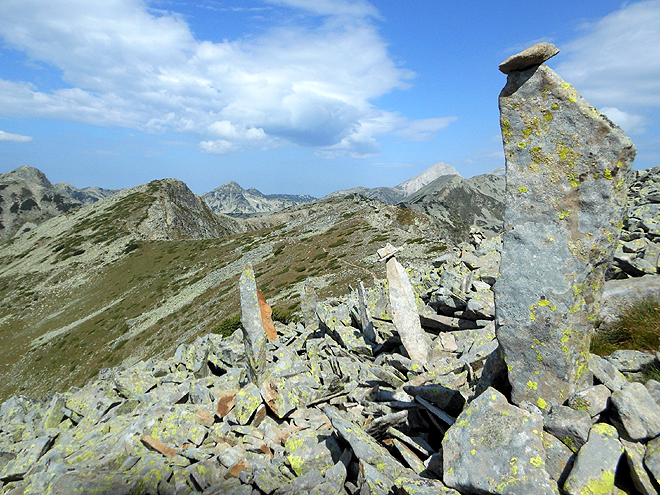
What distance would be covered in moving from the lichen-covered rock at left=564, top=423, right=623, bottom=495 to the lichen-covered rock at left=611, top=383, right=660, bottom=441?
201 millimetres

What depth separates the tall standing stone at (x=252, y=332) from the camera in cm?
1162

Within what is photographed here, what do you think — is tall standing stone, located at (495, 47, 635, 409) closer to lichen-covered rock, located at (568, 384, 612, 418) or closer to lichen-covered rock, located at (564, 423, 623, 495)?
lichen-covered rock, located at (568, 384, 612, 418)

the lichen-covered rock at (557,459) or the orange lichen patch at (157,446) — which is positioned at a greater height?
the lichen-covered rock at (557,459)

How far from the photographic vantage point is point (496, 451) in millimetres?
4320

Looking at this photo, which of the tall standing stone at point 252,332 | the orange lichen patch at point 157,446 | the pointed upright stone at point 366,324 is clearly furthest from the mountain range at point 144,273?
the orange lichen patch at point 157,446

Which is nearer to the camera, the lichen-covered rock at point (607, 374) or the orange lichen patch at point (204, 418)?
the lichen-covered rock at point (607, 374)

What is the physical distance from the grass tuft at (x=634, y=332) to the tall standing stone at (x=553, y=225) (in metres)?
2.01

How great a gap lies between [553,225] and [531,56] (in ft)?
8.41

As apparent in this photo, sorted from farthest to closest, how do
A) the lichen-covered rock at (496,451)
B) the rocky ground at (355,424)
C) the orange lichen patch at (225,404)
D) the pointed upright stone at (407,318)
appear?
the pointed upright stone at (407,318)
the orange lichen patch at (225,404)
the rocky ground at (355,424)
the lichen-covered rock at (496,451)

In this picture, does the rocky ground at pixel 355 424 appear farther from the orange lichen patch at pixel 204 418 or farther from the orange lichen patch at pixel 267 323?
the orange lichen patch at pixel 267 323

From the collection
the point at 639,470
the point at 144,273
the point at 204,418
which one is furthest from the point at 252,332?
the point at 144,273

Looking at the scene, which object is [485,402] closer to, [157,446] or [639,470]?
[639,470]

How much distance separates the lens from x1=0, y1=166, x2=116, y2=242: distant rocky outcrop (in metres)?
158

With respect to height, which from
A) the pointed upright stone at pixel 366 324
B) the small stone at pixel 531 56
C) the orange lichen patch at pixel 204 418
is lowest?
the orange lichen patch at pixel 204 418
